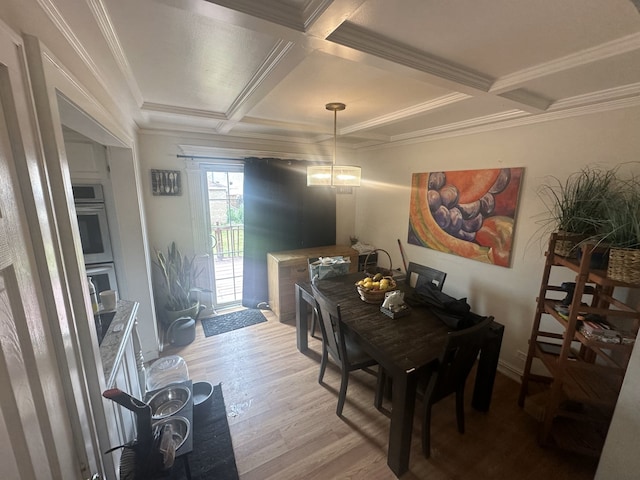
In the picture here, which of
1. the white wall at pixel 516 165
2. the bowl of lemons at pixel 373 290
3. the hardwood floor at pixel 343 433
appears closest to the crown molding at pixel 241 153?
the white wall at pixel 516 165

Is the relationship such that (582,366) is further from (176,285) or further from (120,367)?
(176,285)

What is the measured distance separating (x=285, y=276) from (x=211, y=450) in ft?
6.01

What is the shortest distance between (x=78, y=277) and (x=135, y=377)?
3.81 feet

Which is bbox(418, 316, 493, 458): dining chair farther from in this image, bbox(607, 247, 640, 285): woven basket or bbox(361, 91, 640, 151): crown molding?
bbox(361, 91, 640, 151): crown molding

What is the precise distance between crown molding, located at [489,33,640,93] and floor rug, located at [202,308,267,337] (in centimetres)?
324

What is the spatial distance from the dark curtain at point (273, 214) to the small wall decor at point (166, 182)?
0.77m

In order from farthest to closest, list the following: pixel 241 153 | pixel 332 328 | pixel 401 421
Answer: pixel 241 153 < pixel 332 328 < pixel 401 421

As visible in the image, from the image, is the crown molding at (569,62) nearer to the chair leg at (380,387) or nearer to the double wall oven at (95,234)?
the chair leg at (380,387)

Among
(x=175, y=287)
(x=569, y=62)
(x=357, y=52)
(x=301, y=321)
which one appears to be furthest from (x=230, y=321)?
(x=569, y=62)

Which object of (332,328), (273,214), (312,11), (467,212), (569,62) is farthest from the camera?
(273,214)

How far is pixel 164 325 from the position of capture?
304 centimetres

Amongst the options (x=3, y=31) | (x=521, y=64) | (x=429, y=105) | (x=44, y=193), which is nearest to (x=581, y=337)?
(x=521, y=64)

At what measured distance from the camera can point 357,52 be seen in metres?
1.19

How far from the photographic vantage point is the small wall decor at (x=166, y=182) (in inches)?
115
